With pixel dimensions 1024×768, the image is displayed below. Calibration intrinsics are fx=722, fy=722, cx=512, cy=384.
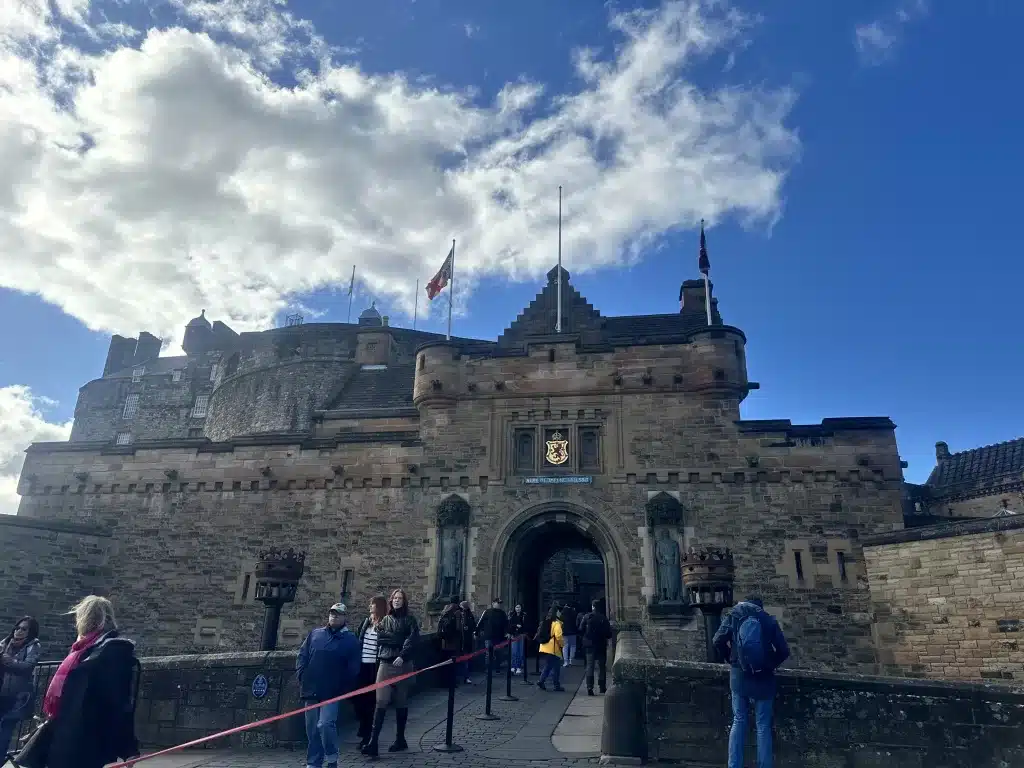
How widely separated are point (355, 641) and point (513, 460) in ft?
36.3

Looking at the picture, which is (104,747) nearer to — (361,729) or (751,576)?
(361,729)

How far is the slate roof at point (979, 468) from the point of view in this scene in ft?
87.0

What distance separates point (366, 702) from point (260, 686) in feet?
4.81

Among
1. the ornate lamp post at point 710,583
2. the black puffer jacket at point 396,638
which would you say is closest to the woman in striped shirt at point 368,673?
the black puffer jacket at point 396,638

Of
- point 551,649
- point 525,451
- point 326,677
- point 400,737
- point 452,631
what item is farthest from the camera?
point 525,451

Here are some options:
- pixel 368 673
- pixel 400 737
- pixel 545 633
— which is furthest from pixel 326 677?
pixel 545 633

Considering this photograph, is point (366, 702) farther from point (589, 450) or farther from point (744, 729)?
point (589, 450)

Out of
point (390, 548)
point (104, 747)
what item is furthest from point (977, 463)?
point (104, 747)

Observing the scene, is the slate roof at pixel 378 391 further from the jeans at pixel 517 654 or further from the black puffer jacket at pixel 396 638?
the black puffer jacket at pixel 396 638

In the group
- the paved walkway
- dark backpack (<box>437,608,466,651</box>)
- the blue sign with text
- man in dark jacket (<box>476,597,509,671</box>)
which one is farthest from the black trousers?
the blue sign with text

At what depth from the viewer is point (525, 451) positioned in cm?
1820

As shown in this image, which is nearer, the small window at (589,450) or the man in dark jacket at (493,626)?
the man in dark jacket at (493,626)

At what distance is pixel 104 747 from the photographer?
432 cm

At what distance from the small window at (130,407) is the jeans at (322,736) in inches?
1904
